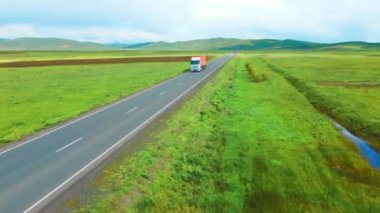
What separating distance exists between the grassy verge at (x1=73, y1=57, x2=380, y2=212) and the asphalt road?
85.1 inches

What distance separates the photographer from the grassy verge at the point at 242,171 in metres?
13.6

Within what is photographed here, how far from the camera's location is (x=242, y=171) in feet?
55.7

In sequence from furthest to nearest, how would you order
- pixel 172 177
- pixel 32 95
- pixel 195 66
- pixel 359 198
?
pixel 195 66 → pixel 32 95 → pixel 172 177 → pixel 359 198

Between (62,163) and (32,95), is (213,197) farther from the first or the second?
(32,95)

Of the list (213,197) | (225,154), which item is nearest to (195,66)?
(225,154)

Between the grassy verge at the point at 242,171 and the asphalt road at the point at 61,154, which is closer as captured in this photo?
the grassy verge at the point at 242,171

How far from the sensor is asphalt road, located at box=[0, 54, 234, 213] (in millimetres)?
13833

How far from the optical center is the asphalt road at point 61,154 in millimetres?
13833

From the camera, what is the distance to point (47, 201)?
13102 mm

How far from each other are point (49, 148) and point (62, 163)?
130 inches

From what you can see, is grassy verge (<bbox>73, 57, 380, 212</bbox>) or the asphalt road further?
the asphalt road

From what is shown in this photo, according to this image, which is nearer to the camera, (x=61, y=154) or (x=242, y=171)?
(x=242, y=171)

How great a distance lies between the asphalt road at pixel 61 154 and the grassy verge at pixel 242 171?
7.09 ft

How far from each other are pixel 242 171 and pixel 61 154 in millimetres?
10840
